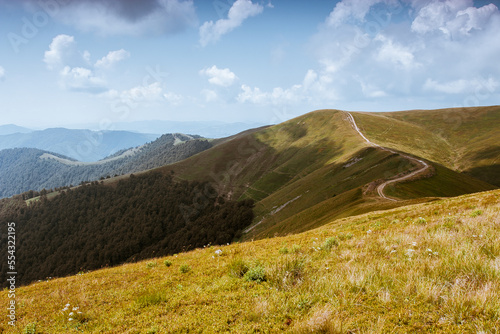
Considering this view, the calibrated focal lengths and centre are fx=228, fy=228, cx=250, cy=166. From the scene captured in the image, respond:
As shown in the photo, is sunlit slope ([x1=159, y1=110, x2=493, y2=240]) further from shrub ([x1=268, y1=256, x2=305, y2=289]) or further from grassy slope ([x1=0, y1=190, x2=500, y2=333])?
shrub ([x1=268, y1=256, x2=305, y2=289])

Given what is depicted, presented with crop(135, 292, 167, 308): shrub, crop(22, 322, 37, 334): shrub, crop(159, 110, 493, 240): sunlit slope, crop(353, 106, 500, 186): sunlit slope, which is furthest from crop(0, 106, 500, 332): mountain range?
crop(353, 106, 500, 186): sunlit slope

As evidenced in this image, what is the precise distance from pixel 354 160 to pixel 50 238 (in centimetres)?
21894

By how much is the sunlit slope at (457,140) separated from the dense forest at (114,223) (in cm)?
9973

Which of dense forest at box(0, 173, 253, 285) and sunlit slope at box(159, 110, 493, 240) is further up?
sunlit slope at box(159, 110, 493, 240)

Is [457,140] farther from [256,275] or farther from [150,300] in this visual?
[150,300]

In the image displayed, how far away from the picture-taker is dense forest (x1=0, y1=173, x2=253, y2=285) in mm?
140750

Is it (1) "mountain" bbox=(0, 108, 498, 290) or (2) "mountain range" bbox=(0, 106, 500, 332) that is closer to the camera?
(2) "mountain range" bbox=(0, 106, 500, 332)

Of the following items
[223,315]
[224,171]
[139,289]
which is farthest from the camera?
[224,171]

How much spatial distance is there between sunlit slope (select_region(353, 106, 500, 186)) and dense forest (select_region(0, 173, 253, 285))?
99728 mm

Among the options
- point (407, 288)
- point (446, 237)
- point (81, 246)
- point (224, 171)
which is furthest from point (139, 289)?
point (81, 246)

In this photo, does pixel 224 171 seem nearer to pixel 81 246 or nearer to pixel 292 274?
pixel 81 246

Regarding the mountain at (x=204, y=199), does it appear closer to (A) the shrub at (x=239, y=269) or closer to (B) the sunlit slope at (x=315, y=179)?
(B) the sunlit slope at (x=315, y=179)

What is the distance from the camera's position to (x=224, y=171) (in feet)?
628

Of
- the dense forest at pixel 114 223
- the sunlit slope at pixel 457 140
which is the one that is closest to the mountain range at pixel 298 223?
the dense forest at pixel 114 223
